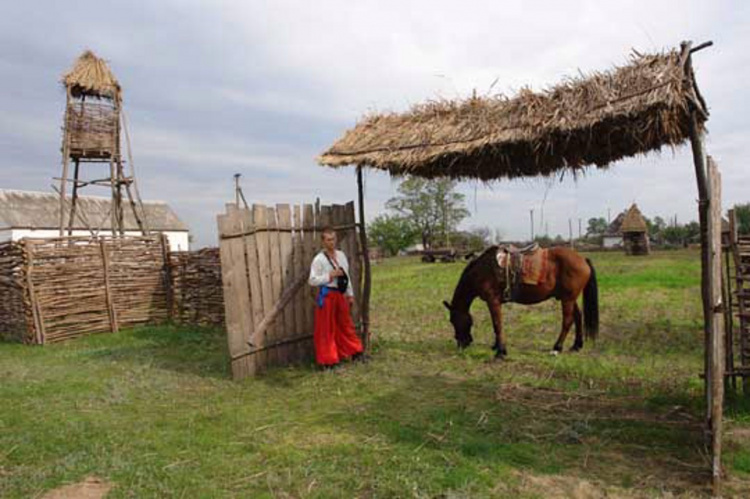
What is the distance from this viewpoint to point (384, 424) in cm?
444

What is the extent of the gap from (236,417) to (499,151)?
3735mm

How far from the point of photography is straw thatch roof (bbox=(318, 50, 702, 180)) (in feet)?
13.5

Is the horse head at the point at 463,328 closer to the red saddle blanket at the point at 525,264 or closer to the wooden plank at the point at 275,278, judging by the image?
the red saddle blanket at the point at 525,264

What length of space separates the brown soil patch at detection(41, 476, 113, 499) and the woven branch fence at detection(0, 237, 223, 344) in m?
6.83

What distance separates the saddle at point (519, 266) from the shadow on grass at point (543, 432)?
187cm

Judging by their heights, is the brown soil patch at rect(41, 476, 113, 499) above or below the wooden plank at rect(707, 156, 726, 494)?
below

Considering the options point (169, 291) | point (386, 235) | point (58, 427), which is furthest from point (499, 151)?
point (386, 235)

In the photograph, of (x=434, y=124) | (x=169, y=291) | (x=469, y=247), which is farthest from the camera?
(x=469, y=247)

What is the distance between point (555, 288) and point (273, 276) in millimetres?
3845

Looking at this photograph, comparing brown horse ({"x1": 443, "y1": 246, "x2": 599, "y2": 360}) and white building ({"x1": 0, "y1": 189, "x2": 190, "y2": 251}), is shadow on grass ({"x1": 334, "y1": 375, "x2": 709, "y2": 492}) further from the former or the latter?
white building ({"x1": 0, "y1": 189, "x2": 190, "y2": 251})

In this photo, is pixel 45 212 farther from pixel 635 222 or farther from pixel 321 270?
pixel 635 222

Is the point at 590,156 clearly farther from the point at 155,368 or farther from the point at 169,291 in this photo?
the point at 169,291

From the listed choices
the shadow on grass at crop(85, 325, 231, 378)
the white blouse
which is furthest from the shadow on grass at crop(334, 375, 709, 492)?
the shadow on grass at crop(85, 325, 231, 378)

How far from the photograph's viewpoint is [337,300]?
6.40 meters
